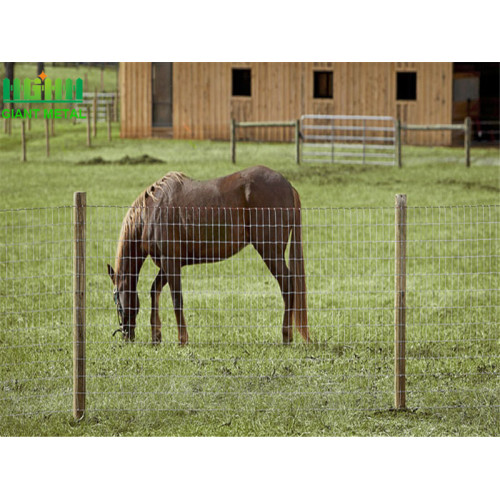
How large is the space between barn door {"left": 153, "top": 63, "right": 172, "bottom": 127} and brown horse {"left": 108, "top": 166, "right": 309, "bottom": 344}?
18052 mm

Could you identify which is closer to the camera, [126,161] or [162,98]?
[126,161]

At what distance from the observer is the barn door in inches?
1094

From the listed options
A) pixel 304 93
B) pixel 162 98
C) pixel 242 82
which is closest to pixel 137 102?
pixel 162 98

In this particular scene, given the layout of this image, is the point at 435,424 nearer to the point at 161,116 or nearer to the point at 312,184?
the point at 312,184

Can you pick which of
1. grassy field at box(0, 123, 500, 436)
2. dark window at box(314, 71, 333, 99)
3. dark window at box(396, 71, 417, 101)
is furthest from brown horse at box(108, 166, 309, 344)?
dark window at box(396, 71, 417, 101)

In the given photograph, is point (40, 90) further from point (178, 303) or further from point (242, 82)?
point (178, 303)

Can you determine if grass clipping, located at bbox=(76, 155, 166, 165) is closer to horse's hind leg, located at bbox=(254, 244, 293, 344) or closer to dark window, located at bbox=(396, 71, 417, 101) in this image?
dark window, located at bbox=(396, 71, 417, 101)

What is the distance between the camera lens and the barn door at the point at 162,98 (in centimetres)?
2780

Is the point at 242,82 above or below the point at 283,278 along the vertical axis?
above

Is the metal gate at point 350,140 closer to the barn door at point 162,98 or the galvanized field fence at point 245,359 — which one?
the barn door at point 162,98

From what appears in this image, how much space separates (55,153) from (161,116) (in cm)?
454

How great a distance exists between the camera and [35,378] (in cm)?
866

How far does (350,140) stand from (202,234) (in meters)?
16.4

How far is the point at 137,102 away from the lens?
90.0 feet
